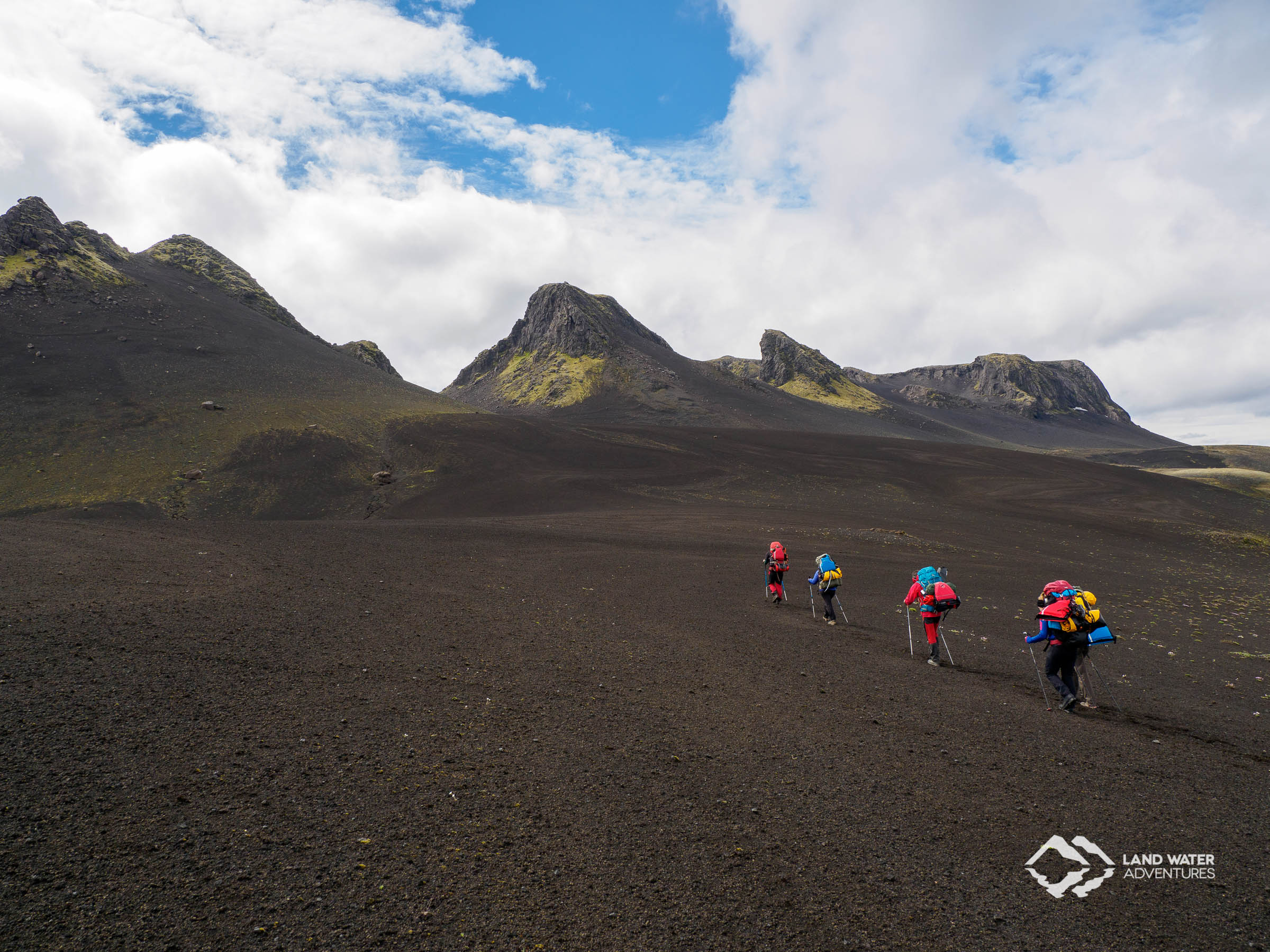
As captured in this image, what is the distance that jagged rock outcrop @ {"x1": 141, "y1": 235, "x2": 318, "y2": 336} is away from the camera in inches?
3617

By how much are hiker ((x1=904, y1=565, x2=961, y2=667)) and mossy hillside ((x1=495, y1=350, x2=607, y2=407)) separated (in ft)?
350

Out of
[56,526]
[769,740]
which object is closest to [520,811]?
[769,740]

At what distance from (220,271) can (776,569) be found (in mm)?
115024

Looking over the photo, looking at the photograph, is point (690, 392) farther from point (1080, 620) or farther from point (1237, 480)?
point (1080, 620)

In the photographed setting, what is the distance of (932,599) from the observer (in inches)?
429

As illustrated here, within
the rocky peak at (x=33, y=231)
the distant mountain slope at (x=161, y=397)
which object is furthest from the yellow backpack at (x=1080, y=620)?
the rocky peak at (x=33, y=231)

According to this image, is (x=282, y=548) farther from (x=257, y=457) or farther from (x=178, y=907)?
(x=257, y=457)

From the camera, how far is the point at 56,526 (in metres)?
16.1

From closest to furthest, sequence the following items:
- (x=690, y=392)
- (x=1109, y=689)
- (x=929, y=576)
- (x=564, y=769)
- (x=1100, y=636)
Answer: (x=564, y=769) < (x=1100, y=636) < (x=1109, y=689) < (x=929, y=576) < (x=690, y=392)

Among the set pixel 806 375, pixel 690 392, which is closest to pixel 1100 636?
pixel 690 392

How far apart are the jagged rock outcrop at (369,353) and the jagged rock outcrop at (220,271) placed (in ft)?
26.4

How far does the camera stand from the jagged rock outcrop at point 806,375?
154 meters

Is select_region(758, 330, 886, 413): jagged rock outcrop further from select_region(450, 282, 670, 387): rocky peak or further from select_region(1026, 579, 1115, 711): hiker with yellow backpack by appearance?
select_region(1026, 579, 1115, 711): hiker with yellow backpack

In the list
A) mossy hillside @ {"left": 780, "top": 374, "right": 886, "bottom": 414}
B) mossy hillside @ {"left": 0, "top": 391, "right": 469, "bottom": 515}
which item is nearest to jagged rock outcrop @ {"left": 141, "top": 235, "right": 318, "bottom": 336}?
mossy hillside @ {"left": 0, "top": 391, "right": 469, "bottom": 515}
